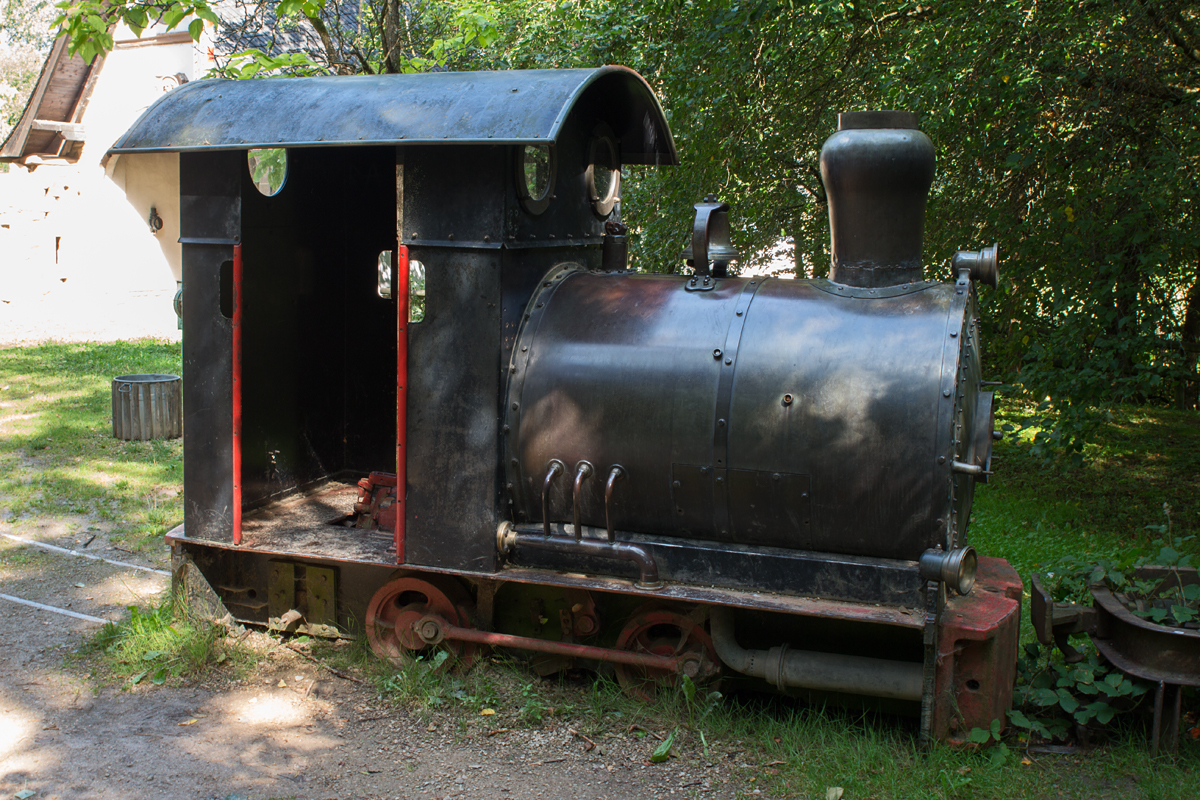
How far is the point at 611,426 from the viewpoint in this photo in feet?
13.4

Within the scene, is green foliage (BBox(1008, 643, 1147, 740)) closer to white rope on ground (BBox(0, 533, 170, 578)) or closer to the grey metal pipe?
the grey metal pipe

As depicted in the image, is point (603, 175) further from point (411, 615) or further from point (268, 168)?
point (411, 615)

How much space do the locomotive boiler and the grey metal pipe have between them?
0.5 inches

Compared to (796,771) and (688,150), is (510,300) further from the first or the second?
(688,150)

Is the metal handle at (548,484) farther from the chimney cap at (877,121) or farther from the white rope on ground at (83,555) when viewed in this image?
the white rope on ground at (83,555)

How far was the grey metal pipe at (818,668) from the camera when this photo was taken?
385 centimetres

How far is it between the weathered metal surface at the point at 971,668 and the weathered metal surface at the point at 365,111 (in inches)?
91.3

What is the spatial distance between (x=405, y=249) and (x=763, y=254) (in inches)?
369

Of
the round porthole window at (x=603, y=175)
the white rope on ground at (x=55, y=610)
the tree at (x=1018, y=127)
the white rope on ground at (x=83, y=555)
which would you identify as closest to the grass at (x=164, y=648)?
the white rope on ground at (x=55, y=610)

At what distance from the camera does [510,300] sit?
425 cm

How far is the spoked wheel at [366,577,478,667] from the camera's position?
14.9 ft

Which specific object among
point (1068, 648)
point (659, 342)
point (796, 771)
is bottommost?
point (796, 771)

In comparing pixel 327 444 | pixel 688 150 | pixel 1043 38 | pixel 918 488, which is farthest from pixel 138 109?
pixel 918 488

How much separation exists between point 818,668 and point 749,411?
3.34ft
